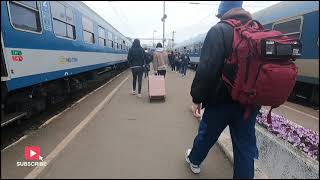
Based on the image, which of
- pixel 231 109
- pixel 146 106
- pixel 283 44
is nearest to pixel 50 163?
pixel 231 109

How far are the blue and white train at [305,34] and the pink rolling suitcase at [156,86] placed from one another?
462 cm

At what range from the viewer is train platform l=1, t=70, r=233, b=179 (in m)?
4.05

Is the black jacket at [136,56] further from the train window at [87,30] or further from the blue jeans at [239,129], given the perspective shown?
the blue jeans at [239,129]

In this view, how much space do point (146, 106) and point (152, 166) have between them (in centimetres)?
473

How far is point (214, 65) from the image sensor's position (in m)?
3.19

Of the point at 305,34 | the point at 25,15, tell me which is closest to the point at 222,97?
the point at 25,15

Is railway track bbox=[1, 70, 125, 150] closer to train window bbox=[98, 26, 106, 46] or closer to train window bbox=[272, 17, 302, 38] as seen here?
train window bbox=[98, 26, 106, 46]

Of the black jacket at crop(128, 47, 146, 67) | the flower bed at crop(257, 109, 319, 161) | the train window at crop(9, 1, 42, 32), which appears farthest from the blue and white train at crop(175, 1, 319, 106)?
the train window at crop(9, 1, 42, 32)

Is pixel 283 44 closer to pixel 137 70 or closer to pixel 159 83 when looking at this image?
pixel 159 83

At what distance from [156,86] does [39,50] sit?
387cm

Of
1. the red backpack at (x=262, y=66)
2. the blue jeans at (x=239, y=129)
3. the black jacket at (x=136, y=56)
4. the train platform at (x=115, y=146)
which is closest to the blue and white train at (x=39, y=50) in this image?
the train platform at (x=115, y=146)

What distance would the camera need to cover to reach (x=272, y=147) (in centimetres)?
407

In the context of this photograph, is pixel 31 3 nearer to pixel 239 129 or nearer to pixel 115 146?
pixel 115 146

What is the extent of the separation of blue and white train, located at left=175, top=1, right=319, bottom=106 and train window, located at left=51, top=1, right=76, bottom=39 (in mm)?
7113
